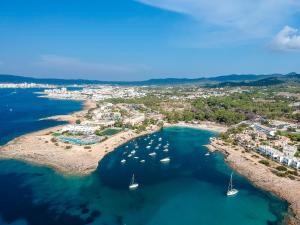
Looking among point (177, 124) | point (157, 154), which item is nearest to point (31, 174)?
point (157, 154)

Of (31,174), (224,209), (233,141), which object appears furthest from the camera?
(233,141)

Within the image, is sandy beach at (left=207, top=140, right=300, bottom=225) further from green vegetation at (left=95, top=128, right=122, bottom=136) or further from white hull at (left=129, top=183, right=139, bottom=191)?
green vegetation at (left=95, top=128, right=122, bottom=136)

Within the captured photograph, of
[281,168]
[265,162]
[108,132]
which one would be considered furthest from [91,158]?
[281,168]

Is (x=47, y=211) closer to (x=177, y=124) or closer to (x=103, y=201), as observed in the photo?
(x=103, y=201)

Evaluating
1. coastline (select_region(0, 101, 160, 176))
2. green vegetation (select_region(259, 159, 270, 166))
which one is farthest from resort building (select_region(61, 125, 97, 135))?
green vegetation (select_region(259, 159, 270, 166))

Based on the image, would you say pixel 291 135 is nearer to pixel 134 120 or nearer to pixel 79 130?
pixel 134 120
